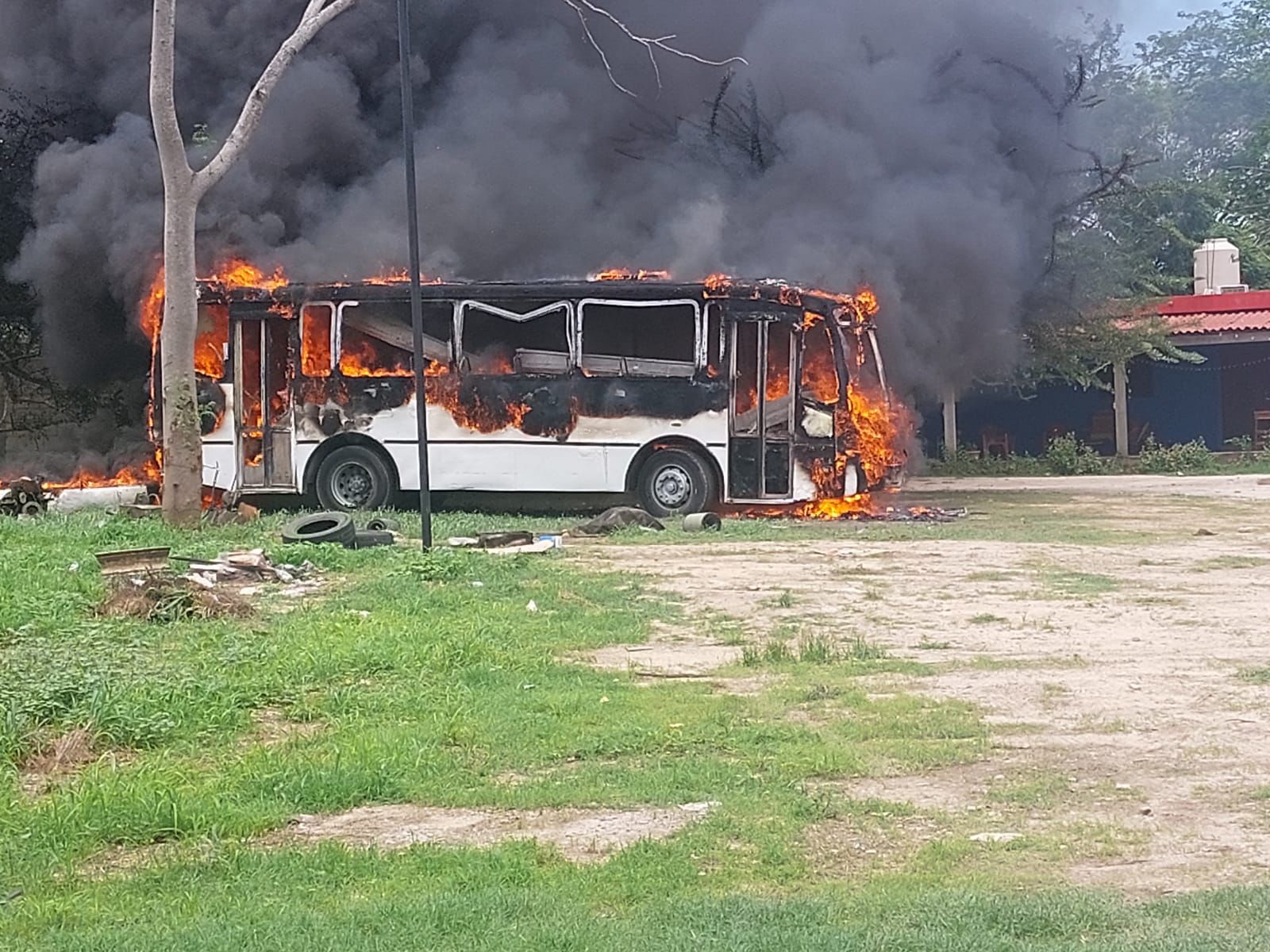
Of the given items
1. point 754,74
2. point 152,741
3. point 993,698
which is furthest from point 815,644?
point 754,74

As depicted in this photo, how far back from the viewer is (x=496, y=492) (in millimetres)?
15406

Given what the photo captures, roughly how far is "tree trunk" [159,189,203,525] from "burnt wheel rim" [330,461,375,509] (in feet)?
8.09

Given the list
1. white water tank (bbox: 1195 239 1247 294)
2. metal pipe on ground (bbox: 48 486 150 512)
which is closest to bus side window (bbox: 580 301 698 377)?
metal pipe on ground (bbox: 48 486 150 512)

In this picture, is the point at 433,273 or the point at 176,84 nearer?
the point at 433,273

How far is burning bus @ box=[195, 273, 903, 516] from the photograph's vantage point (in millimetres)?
14852

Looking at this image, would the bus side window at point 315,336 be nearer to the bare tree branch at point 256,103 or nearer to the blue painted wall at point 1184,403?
the bare tree branch at point 256,103

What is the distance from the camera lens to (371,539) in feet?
38.0

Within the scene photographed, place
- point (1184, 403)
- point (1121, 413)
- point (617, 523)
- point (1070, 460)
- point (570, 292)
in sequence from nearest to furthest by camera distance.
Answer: point (617, 523), point (570, 292), point (1070, 460), point (1121, 413), point (1184, 403)

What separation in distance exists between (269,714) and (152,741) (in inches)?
23.0

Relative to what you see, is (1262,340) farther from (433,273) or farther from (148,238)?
(148,238)

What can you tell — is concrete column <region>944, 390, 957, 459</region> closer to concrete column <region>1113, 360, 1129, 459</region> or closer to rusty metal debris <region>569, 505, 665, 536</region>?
concrete column <region>1113, 360, 1129, 459</region>

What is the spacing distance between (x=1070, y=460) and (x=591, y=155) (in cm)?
995

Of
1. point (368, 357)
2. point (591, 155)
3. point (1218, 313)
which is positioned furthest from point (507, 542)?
point (1218, 313)

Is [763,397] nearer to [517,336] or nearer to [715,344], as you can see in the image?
[715,344]
